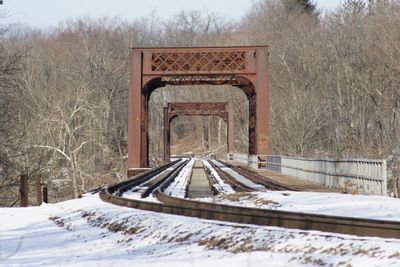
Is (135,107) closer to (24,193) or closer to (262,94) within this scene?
(262,94)

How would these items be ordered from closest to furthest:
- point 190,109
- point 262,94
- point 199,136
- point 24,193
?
point 24,193 < point 262,94 < point 190,109 < point 199,136

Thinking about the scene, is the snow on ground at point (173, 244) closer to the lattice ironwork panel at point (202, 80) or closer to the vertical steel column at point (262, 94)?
the vertical steel column at point (262, 94)

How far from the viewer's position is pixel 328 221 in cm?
751

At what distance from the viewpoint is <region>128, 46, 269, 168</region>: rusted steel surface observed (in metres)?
32.4

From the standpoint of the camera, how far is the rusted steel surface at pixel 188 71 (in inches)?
1275

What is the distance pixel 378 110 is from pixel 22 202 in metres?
32.5

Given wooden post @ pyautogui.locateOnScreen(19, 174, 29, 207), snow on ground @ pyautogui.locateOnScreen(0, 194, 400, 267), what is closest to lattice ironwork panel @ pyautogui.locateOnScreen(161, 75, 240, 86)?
wooden post @ pyautogui.locateOnScreen(19, 174, 29, 207)

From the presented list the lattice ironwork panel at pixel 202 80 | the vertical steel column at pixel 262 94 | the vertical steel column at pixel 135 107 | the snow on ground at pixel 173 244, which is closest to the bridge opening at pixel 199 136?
the lattice ironwork panel at pixel 202 80

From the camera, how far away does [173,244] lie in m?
7.95

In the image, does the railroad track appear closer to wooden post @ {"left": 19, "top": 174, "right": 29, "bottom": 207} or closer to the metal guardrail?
the metal guardrail

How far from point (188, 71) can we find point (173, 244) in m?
26.0

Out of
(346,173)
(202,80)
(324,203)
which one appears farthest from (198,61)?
(324,203)

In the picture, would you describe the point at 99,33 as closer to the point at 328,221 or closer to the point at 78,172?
the point at 78,172

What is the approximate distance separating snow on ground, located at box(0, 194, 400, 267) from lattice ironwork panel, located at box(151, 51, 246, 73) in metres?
22.6
